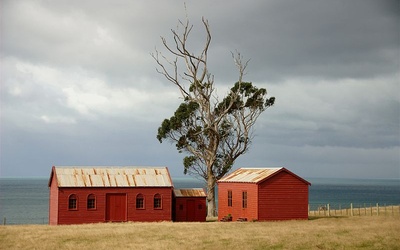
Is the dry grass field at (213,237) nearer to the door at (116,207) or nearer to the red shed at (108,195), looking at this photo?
the red shed at (108,195)

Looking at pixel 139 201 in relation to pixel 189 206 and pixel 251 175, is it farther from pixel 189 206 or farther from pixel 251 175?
pixel 251 175

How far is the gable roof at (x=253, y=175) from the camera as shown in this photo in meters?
53.3

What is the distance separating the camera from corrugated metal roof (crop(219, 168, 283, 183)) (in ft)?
176

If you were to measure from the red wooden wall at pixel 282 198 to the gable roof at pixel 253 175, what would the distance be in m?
0.39

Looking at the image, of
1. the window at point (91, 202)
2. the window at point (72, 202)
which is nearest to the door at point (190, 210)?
the window at point (91, 202)

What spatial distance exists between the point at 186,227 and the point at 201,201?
42.4 ft

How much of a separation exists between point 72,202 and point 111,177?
4.01 m

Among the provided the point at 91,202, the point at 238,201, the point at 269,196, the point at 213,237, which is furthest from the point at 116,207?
the point at 213,237

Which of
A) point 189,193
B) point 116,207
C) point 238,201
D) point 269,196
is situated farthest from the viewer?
point 189,193

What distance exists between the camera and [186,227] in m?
46.1

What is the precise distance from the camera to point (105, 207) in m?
54.7

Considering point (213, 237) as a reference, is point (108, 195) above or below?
above

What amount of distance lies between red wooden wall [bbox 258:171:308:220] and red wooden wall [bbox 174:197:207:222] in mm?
7445

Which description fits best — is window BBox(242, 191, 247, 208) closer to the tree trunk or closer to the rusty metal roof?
the rusty metal roof
